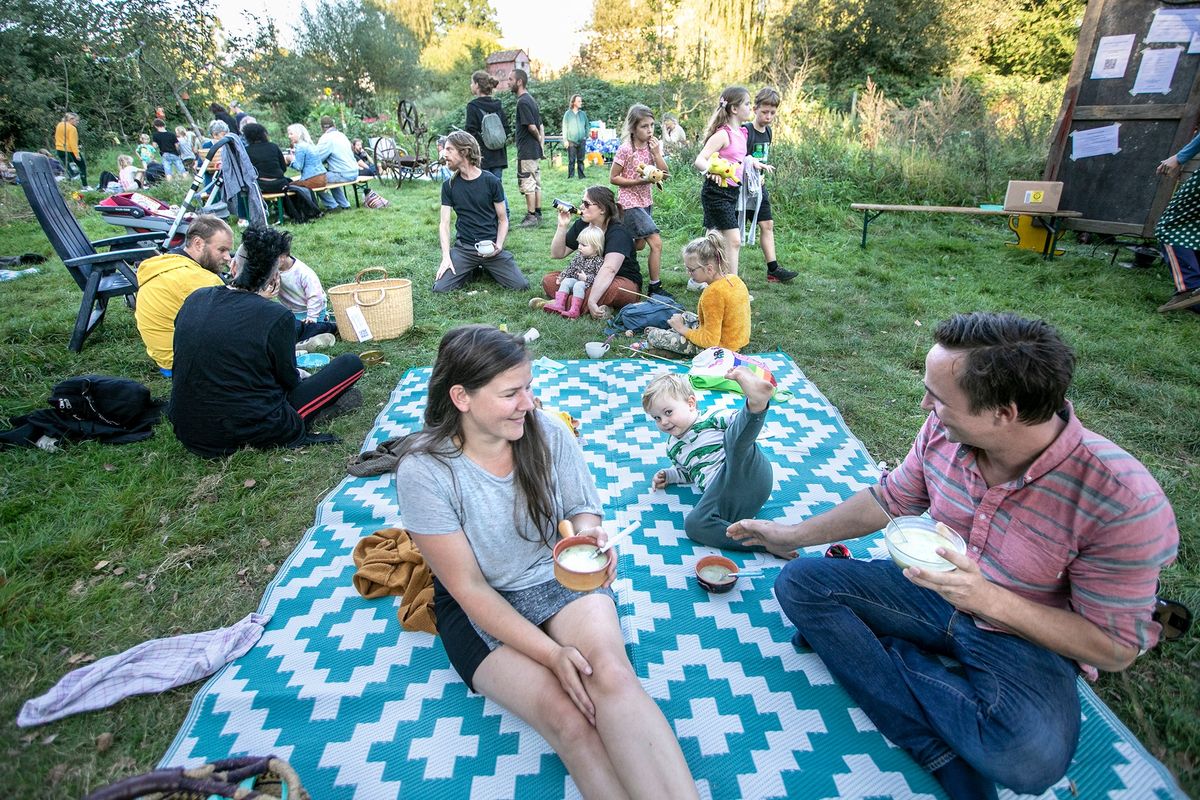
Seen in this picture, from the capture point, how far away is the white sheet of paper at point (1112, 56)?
6.75 m

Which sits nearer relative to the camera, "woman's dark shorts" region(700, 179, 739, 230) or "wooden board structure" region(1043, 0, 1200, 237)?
"woman's dark shorts" region(700, 179, 739, 230)

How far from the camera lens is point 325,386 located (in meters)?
4.05

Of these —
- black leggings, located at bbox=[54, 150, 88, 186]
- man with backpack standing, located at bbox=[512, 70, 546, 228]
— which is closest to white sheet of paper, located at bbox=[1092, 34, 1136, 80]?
man with backpack standing, located at bbox=[512, 70, 546, 228]

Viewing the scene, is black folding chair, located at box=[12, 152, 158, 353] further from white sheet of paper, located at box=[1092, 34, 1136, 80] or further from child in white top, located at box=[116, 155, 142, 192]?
white sheet of paper, located at box=[1092, 34, 1136, 80]

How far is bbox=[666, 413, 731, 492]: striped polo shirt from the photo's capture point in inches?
119

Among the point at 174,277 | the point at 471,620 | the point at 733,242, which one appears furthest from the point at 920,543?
the point at 733,242

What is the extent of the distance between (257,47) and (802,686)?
30101 mm

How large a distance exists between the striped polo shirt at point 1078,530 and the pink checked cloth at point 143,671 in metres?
2.68

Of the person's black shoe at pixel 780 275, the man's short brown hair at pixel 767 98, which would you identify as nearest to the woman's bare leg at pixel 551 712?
the person's black shoe at pixel 780 275

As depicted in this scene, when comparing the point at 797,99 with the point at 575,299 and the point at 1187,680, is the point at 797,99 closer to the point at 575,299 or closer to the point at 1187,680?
the point at 575,299

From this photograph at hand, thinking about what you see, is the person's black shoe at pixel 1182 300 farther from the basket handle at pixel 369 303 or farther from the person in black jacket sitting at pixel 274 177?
the person in black jacket sitting at pixel 274 177

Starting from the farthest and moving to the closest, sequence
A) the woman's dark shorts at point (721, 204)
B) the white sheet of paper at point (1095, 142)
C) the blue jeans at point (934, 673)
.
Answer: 1. the white sheet of paper at point (1095, 142)
2. the woman's dark shorts at point (721, 204)
3. the blue jeans at point (934, 673)

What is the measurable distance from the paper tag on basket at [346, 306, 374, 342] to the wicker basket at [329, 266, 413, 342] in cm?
3

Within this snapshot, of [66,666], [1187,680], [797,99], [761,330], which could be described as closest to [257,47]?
[797,99]
